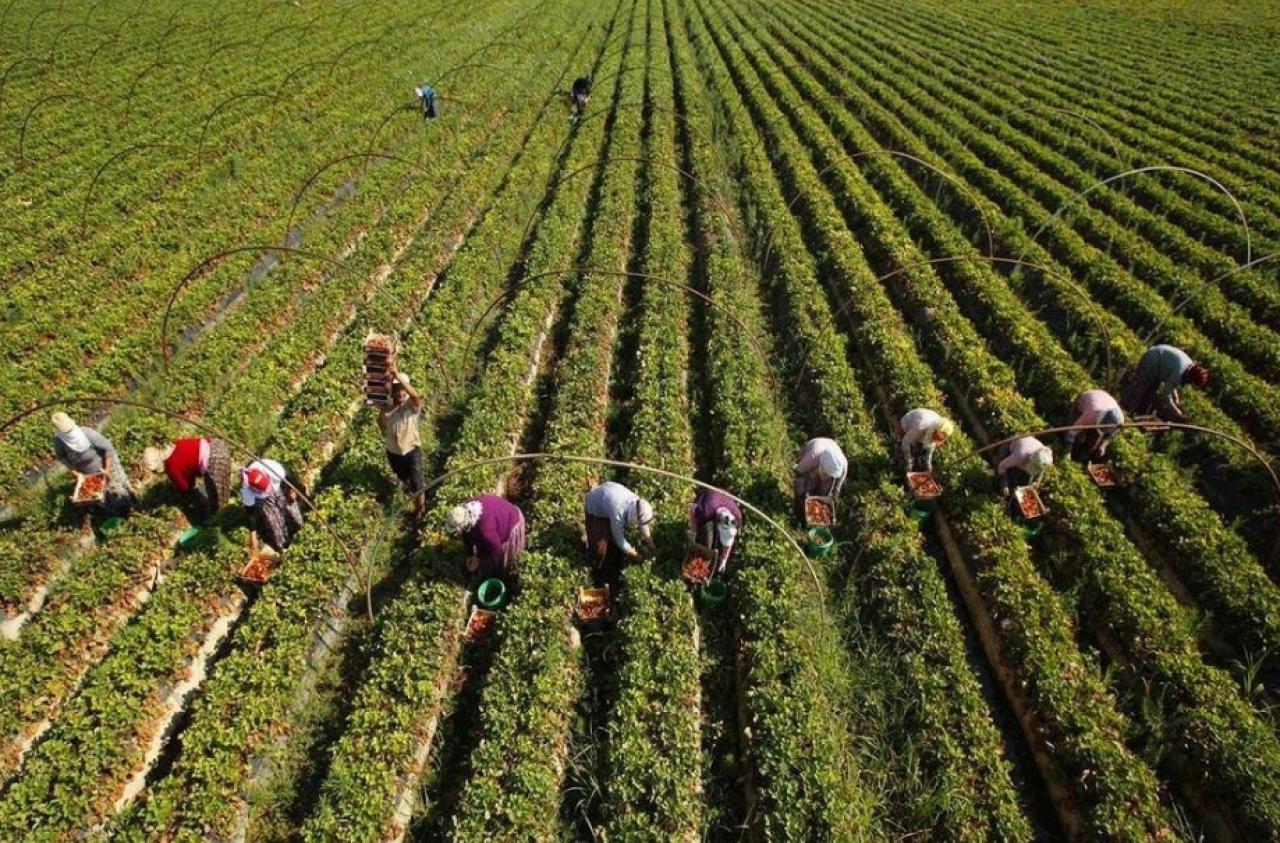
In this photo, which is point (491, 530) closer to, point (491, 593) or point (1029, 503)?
point (491, 593)

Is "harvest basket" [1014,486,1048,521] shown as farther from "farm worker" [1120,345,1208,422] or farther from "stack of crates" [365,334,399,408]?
"stack of crates" [365,334,399,408]

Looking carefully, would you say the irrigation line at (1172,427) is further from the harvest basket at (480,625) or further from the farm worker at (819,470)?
the harvest basket at (480,625)

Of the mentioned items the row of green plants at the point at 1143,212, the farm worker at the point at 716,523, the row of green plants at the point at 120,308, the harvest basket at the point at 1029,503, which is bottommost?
the row of green plants at the point at 120,308

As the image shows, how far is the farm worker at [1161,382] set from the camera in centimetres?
898

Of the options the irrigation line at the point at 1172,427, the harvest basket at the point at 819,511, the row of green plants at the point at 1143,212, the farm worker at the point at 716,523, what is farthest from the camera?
the row of green plants at the point at 1143,212

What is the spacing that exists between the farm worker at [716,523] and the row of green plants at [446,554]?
208 centimetres

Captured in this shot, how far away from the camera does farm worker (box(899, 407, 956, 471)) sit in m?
8.14

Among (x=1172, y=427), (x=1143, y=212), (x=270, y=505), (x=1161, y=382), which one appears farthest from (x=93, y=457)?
(x=1143, y=212)

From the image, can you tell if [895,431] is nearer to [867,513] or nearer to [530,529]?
[867,513]

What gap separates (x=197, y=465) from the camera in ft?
25.7

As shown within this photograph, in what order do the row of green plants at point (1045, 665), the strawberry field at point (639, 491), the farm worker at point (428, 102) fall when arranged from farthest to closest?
1. the farm worker at point (428, 102)
2. the strawberry field at point (639, 491)
3. the row of green plants at point (1045, 665)

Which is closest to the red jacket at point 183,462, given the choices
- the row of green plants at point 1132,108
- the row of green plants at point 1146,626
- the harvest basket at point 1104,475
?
the row of green plants at point 1146,626

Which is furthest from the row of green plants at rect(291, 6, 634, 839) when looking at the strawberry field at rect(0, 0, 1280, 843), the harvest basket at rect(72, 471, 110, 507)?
the harvest basket at rect(72, 471, 110, 507)

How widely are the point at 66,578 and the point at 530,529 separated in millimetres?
4843
